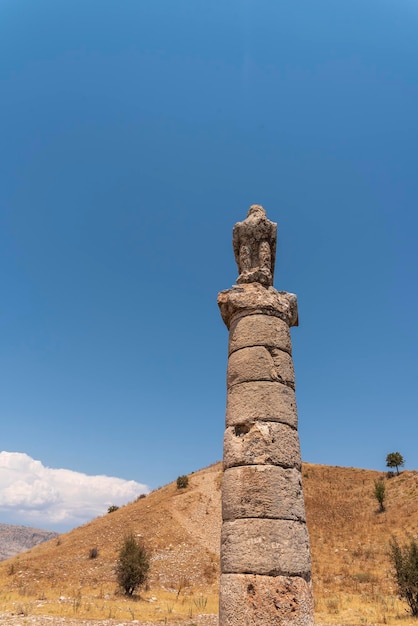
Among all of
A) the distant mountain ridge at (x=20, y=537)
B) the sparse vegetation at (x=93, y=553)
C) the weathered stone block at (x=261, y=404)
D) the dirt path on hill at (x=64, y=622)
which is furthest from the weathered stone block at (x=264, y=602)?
the distant mountain ridge at (x=20, y=537)

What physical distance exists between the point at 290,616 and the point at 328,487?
4222 cm

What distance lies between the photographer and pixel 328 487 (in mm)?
44188

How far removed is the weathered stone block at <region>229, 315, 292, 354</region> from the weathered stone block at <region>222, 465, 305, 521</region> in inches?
81.5

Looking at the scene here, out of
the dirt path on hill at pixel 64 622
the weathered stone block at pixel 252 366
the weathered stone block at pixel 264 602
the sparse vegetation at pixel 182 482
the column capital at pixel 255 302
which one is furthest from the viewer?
the sparse vegetation at pixel 182 482

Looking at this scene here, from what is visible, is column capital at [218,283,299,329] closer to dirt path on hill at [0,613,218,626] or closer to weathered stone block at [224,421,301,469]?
weathered stone block at [224,421,301,469]

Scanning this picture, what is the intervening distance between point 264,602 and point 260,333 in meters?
Answer: 3.94

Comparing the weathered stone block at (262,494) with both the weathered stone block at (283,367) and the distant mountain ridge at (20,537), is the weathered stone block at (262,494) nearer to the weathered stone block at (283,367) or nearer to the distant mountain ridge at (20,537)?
the weathered stone block at (283,367)

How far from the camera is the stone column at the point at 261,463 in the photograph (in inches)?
232

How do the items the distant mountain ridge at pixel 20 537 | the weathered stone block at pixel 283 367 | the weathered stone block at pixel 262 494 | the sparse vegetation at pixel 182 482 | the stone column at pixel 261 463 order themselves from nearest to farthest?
the stone column at pixel 261 463
the weathered stone block at pixel 262 494
the weathered stone block at pixel 283 367
the sparse vegetation at pixel 182 482
the distant mountain ridge at pixel 20 537

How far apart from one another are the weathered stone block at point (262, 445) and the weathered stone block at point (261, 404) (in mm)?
110

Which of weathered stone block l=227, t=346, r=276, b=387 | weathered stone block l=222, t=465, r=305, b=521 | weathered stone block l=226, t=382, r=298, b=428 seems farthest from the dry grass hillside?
weathered stone block l=227, t=346, r=276, b=387

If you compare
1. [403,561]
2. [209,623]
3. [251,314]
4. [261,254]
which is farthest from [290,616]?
[403,561]

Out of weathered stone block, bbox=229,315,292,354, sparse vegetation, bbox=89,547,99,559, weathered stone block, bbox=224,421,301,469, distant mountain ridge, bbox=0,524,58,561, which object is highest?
weathered stone block, bbox=229,315,292,354

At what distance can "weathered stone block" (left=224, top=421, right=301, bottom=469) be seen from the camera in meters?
6.67
